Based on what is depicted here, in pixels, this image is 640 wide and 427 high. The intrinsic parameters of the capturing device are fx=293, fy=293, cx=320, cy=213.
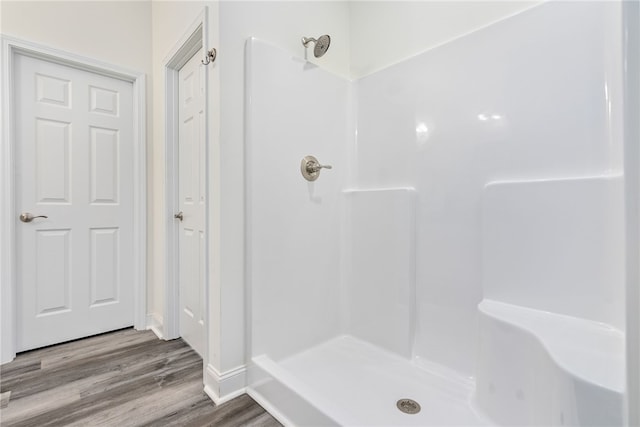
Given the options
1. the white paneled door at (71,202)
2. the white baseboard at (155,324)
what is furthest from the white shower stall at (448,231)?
the white paneled door at (71,202)

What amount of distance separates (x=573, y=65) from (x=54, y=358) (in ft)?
10.2

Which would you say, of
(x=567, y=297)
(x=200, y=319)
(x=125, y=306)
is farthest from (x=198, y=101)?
(x=567, y=297)

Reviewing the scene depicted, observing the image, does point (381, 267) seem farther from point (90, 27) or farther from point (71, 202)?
point (90, 27)

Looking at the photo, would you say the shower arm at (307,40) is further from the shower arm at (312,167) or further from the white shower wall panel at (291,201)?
the shower arm at (312,167)

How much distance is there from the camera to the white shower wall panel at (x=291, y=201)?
59.1 inches

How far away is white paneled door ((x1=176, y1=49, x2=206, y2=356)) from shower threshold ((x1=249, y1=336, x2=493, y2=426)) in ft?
2.34

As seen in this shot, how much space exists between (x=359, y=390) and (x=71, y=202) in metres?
2.22

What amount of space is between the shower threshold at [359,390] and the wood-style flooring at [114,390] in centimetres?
14

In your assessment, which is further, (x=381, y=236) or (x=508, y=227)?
(x=381, y=236)

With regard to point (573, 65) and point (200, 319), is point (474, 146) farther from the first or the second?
point (200, 319)

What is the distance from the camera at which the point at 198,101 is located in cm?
190

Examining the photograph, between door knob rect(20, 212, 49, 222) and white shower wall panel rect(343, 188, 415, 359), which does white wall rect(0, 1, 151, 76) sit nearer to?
door knob rect(20, 212, 49, 222)

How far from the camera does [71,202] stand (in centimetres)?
203

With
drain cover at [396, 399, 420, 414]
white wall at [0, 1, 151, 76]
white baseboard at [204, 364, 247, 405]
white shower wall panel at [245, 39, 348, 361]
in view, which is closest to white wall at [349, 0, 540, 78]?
white shower wall panel at [245, 39, 348, 361]
